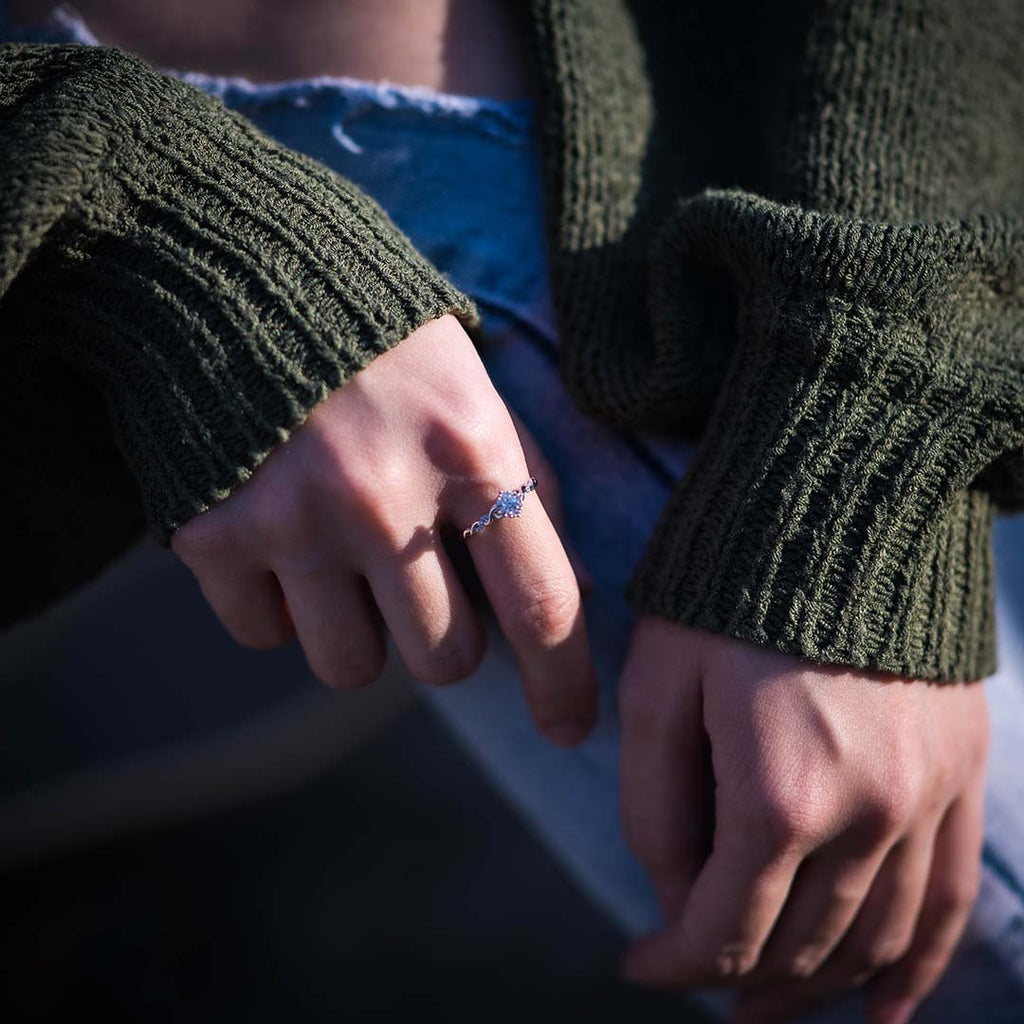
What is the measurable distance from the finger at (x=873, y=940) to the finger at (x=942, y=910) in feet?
0.05

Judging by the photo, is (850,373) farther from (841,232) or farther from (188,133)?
(188,133)

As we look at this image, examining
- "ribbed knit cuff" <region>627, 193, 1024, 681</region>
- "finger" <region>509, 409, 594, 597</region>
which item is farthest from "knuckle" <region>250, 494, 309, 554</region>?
"ribbed knit cuff" <region>627, 193, 1024, 681</region>

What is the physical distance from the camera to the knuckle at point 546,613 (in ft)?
2.61

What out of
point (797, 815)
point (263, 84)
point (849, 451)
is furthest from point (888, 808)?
point (263, 84)

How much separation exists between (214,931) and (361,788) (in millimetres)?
406

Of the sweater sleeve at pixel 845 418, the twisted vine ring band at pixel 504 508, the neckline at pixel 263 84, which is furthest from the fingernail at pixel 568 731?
the neckline at pixel 263 84

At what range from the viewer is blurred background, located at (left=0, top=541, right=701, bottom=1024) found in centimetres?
167

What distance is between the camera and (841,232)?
784 millimetres

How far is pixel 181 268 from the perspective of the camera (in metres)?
0.76

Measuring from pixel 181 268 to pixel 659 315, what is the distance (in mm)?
444

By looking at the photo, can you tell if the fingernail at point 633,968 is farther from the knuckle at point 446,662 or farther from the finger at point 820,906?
the knuckle at point 446,662

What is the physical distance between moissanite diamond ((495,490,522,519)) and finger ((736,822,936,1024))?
1.62ft

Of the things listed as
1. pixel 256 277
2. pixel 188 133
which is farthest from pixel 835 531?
pixel 188 133

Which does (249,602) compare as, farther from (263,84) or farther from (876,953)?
(876,953)
